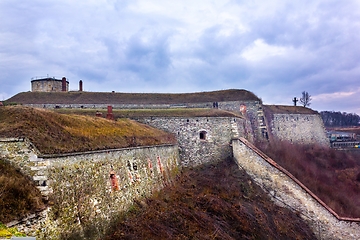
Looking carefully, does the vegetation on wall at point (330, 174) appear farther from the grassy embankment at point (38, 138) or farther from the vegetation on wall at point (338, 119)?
the vegetation on wall at point (338, 119)

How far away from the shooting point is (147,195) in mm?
15227

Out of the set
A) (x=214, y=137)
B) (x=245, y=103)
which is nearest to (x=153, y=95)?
(x=245, y=103)

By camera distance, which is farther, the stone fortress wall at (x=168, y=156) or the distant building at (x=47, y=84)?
the distant building at (x=47, y=84)

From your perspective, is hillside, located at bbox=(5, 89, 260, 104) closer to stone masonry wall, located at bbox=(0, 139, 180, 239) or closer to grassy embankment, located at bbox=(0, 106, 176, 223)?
grassy embankment, located at bbox=(0, 106, 176, 223)

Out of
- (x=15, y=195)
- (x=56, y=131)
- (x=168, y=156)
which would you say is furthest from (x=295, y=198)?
(x=15, y=195)

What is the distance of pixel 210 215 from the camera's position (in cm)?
1466

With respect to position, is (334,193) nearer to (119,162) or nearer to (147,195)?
(147,195)

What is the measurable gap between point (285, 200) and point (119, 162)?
1077 centimetres

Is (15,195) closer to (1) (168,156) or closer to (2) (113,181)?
(2) (113,181)

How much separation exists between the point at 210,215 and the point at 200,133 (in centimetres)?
1029

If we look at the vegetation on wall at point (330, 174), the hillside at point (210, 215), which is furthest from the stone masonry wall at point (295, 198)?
the vegetation on wall at point (330, 174)

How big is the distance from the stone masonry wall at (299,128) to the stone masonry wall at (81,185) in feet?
80.5

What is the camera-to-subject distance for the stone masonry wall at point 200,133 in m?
23.8

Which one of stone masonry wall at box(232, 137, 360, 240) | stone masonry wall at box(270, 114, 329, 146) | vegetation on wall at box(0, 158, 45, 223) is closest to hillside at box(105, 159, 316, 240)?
stone masonry wall at box(232, 137, 360, 240)
